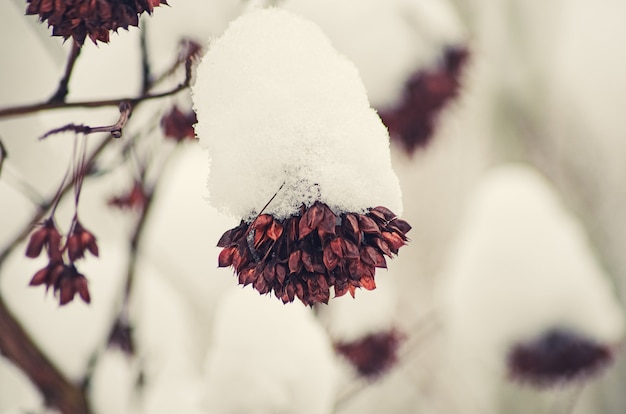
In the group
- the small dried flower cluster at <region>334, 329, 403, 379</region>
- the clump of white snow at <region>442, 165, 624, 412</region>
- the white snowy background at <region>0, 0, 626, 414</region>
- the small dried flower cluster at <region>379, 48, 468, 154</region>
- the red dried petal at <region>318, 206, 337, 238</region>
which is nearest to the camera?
the red dried petal at <region>318, 206, 337, 238</region>

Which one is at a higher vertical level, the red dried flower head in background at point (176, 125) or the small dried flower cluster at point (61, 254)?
the red dried flower head in background at point (176, 125)

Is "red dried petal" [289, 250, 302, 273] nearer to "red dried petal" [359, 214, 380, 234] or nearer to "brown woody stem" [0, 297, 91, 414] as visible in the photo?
"red dried petal" [359, 214, 380, 234]

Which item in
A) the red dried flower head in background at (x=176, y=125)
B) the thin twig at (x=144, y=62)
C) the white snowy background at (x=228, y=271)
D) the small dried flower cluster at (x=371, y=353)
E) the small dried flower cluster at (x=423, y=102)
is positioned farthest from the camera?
the small dried flower cluster at (x=371, y=353)

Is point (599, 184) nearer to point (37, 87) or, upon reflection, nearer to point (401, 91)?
point (401, 91)

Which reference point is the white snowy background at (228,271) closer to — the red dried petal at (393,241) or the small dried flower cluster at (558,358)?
the small dried flower cluster at (558,358)

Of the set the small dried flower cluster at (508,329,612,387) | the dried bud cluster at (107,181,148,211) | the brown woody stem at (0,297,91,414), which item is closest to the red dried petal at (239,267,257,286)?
the brown woody stem at (0,297,91,414)

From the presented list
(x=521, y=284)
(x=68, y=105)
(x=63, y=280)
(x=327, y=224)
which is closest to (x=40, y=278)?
(x=63, y=280)

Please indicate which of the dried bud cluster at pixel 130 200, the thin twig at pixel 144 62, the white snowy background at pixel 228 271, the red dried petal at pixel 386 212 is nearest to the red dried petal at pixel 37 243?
the white snowy background at pixel 228 271
